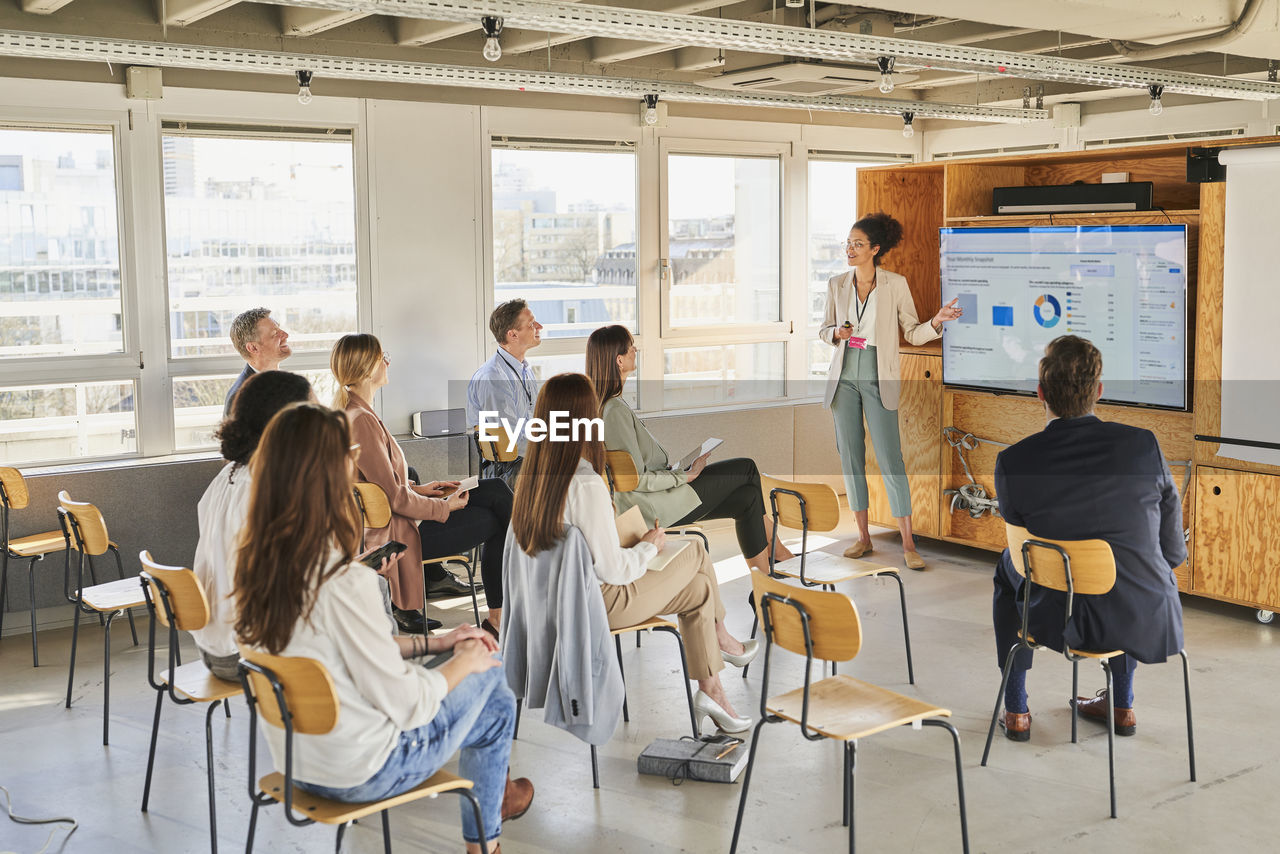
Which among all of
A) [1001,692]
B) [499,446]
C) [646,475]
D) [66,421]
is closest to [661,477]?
[646,475]

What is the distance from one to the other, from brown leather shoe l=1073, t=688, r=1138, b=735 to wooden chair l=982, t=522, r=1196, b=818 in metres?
0.24

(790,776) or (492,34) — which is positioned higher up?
(492,34)

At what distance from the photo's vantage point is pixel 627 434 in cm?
460

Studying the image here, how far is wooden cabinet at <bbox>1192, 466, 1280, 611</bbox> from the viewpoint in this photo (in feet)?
16.6

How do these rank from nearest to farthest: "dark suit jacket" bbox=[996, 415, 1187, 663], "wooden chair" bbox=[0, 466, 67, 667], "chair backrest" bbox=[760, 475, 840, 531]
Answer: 1. "dark suit jacket" bbox=[996, 415, 1187, 663]
2. "chair backrest" bbox=[760, 475, 840, 531]
3. "wooden chair" bbox=[0, 466, 67, 667]

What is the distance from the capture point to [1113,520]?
11.9 feet

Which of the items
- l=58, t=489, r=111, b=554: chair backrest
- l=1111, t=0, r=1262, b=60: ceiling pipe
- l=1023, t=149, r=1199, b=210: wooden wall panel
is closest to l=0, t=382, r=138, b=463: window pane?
l=58, t=489, r=111, b=554: chair backrest

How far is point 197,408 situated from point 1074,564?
4246 millimetres

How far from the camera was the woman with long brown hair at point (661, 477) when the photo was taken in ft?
15.0

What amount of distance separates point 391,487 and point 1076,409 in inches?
97.6

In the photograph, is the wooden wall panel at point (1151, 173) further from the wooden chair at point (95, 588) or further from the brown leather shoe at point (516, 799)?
the wooden chair at point (95, 588)

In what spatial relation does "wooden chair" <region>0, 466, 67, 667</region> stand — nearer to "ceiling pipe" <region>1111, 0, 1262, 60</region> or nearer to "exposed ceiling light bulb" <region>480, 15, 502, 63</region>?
"exposed ceiling light bulb" <region>480, 15, 502, 63</region>

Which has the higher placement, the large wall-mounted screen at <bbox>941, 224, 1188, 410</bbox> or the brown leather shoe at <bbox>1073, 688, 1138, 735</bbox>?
the large wall-mounted screen at <bbox>941, 224, 1188, 410</bbox>

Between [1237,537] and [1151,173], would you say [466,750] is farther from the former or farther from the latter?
[1151,173]
